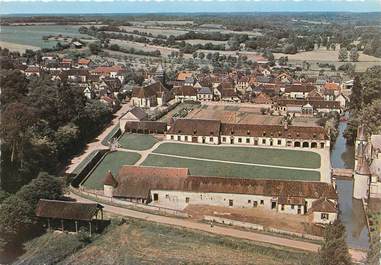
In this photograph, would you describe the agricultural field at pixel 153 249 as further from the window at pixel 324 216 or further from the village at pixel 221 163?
the window at pixel 324 216

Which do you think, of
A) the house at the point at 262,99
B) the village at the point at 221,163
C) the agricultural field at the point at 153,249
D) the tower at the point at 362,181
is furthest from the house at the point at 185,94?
the agricultural field at the point at 153,249

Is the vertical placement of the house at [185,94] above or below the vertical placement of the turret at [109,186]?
below

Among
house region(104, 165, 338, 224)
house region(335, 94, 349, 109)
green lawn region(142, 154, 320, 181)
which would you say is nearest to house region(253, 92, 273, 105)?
house region(335, 94, 349, 109)

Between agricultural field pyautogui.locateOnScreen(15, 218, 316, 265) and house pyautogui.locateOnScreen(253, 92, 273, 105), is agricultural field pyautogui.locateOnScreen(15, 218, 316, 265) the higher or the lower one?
the higher one

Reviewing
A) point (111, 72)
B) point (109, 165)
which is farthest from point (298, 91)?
point (109, 165)

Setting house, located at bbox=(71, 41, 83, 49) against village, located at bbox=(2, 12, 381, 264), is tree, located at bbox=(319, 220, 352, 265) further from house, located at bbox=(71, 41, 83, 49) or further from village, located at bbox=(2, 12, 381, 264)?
house, located at bbox=(71, 41, 83, 49)

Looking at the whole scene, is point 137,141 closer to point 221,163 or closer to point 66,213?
point 221,163
